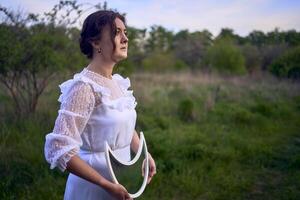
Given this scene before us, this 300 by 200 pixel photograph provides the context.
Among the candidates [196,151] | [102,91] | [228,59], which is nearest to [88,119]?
[102,91]

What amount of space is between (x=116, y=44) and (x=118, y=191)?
0.67 metres

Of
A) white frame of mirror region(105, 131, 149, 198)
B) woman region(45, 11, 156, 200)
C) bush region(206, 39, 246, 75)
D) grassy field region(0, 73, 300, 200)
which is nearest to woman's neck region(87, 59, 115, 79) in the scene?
woman region(45, 11, 156, 200)

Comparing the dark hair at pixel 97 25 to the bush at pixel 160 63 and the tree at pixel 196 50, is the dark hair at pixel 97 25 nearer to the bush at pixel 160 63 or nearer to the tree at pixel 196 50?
the tree at pixel 196 50

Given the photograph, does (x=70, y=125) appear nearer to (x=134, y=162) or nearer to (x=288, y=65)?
(x=134, y=162)

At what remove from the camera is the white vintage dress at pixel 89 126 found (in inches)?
62.6

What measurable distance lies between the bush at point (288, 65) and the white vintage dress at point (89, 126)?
13.5 m

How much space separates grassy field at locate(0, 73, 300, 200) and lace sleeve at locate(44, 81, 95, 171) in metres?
2.60

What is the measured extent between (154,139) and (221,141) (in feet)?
4.53

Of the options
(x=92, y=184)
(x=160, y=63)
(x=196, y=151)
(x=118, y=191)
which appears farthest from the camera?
(x=160, y=63)

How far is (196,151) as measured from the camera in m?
5.84

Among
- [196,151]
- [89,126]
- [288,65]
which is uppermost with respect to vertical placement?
[288,65]

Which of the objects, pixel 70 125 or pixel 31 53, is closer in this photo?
pixel 70 125

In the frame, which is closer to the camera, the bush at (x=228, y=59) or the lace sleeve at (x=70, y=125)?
the lace sleeve at (x=70, y=125)

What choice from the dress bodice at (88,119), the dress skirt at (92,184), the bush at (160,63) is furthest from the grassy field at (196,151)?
the bush at (160,63)
